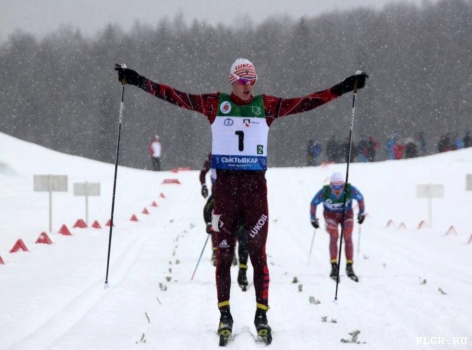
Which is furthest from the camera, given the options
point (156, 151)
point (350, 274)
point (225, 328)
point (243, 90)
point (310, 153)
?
point (310, 153)

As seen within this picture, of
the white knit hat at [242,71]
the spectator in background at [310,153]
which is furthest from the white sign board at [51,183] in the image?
the spectator in background at [310,153]

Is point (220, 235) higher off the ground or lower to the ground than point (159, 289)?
higher

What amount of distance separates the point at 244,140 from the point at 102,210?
57.3 feet

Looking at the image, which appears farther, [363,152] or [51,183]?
[363,152]

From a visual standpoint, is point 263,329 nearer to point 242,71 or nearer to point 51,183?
point 242,71

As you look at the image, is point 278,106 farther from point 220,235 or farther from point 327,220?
point 327,220

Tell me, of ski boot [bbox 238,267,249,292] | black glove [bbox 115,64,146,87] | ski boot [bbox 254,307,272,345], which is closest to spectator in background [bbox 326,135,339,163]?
ski boot [bbox 238,267,249,292]

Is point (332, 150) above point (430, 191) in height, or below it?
above

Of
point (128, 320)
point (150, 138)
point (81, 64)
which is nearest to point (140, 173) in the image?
point (128, 320)

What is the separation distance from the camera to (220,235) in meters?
5.76

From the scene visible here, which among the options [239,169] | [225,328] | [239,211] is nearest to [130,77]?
[239,169]

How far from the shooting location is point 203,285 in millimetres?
8492

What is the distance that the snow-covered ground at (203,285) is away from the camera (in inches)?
220

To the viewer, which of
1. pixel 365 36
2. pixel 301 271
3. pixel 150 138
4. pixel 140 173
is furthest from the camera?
pixel 365 36
